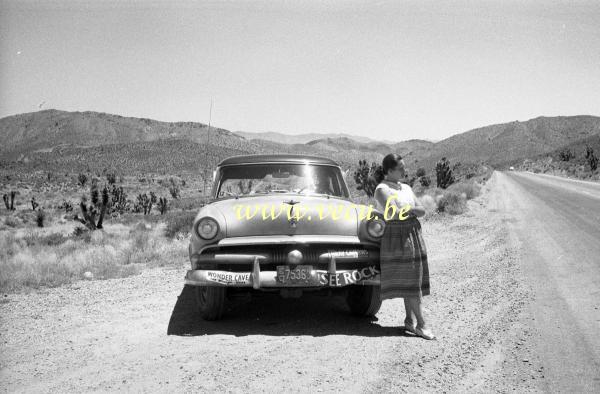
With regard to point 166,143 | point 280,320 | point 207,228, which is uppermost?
point 166,143

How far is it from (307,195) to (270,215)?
2.96 feet

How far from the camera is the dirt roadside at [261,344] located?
3729mm

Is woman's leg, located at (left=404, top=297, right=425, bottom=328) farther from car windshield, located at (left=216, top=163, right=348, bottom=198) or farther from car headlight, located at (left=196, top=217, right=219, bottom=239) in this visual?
car headlight, located at (left=196, top=217, right=219, bottom=239)

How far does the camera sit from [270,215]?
4.96 m

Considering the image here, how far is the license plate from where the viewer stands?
467 cm

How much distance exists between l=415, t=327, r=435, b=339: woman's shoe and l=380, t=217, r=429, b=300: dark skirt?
0.35m

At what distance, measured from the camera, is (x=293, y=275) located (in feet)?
15.4

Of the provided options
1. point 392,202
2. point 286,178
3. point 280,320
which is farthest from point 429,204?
point 392,202

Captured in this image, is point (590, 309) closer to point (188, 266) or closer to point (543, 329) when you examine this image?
point (543, 329)

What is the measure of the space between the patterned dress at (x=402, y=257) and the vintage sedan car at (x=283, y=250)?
0.19 m

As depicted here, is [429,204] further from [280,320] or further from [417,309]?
[417,309]

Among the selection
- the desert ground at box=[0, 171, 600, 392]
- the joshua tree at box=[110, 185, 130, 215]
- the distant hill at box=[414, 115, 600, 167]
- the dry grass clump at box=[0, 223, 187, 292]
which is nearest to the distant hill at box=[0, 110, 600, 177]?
the distant hill at box=[414, 115, 600, 167]

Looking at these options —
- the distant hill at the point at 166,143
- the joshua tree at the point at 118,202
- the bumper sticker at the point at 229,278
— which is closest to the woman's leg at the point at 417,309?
the bumper sticker at the point at 229,278

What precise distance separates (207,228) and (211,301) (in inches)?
32.6
